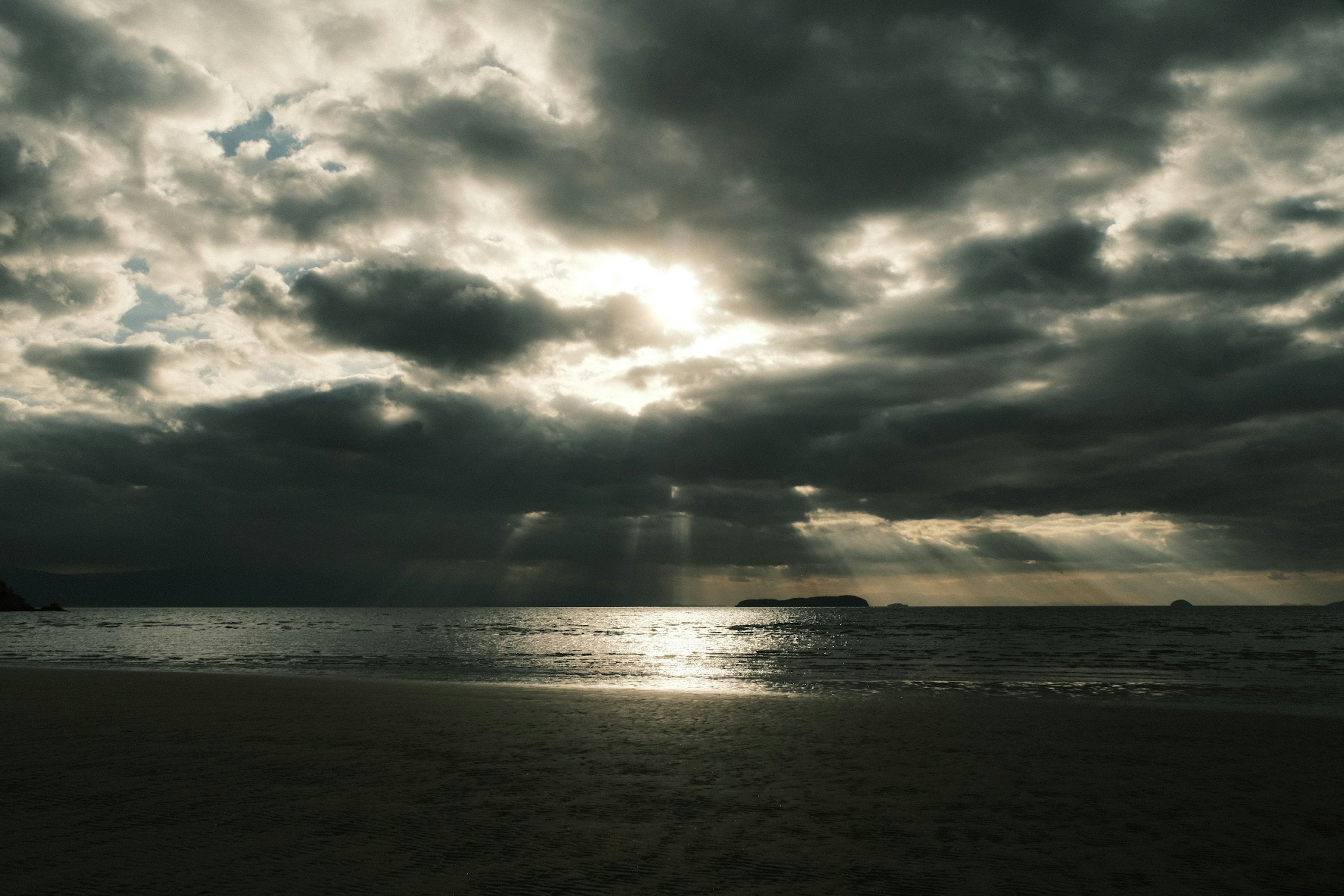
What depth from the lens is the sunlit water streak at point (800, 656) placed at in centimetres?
3250

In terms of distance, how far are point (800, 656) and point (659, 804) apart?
150 ft

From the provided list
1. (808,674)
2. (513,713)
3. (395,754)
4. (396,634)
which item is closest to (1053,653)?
(808,674)

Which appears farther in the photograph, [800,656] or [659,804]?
[800,656]

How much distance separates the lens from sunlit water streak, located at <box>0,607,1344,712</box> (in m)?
32.5

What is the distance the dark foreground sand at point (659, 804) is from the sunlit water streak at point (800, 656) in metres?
12.6

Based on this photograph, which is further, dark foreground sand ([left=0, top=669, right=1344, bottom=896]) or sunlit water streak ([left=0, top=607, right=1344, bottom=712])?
sunlit water streak ([left=0, top=607, right=1344, bottom=712])

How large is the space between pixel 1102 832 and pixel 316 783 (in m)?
11.9

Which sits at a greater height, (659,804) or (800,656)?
(659,804)

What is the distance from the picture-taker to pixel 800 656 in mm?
54062

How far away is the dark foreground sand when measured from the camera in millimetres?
7812

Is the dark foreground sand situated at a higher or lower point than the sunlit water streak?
higher

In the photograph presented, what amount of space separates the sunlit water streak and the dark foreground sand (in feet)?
41.4

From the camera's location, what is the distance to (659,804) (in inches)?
424

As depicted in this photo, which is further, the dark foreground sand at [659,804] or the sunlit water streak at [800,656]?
the sunlit water streak at [800,656]
